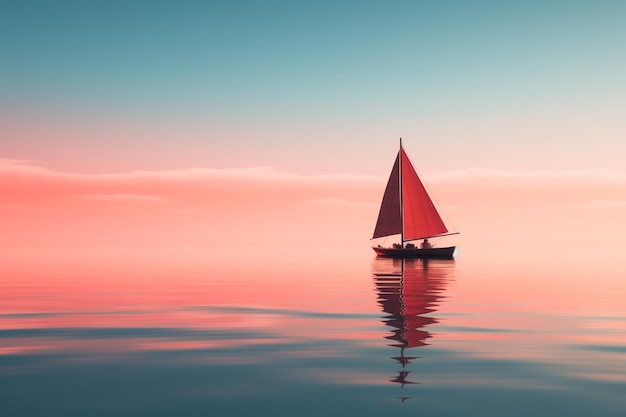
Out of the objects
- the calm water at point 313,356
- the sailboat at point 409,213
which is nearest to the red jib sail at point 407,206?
the sailboat at point 409,213

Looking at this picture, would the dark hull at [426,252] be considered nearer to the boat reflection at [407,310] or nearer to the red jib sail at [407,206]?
the red jib sail at [407,206]

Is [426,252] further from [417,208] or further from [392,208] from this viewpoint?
[392,208]

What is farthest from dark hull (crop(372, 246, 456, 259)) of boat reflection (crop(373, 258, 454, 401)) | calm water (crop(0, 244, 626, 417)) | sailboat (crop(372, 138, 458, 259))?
calm water (crop(0, 244, 626, 417))

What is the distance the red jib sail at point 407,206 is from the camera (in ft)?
297

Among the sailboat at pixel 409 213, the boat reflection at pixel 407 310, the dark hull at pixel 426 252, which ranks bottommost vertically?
the boat reflection at pixel 407 310

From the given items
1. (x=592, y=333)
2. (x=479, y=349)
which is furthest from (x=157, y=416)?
(x=592, y=333)

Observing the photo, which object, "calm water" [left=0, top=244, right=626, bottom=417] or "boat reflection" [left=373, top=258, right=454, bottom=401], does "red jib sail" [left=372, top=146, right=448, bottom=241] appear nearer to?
"boat reflection" [left=373, top=258, right=454, bottom=401]

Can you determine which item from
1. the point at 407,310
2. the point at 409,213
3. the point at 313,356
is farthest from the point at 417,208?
the point at 313,356

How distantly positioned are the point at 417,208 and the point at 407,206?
1.44 m

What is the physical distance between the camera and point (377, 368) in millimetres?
16281

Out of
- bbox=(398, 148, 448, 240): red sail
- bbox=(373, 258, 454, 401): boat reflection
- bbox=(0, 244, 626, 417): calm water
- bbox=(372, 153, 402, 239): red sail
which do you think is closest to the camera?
bbox=(0, 244, 626, 417): calm water

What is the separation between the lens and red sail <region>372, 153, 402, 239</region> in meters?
90.8

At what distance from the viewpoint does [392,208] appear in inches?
3580

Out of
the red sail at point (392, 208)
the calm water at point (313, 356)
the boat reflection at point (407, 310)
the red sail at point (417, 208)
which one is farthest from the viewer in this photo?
the red sail at point (392, 208)
